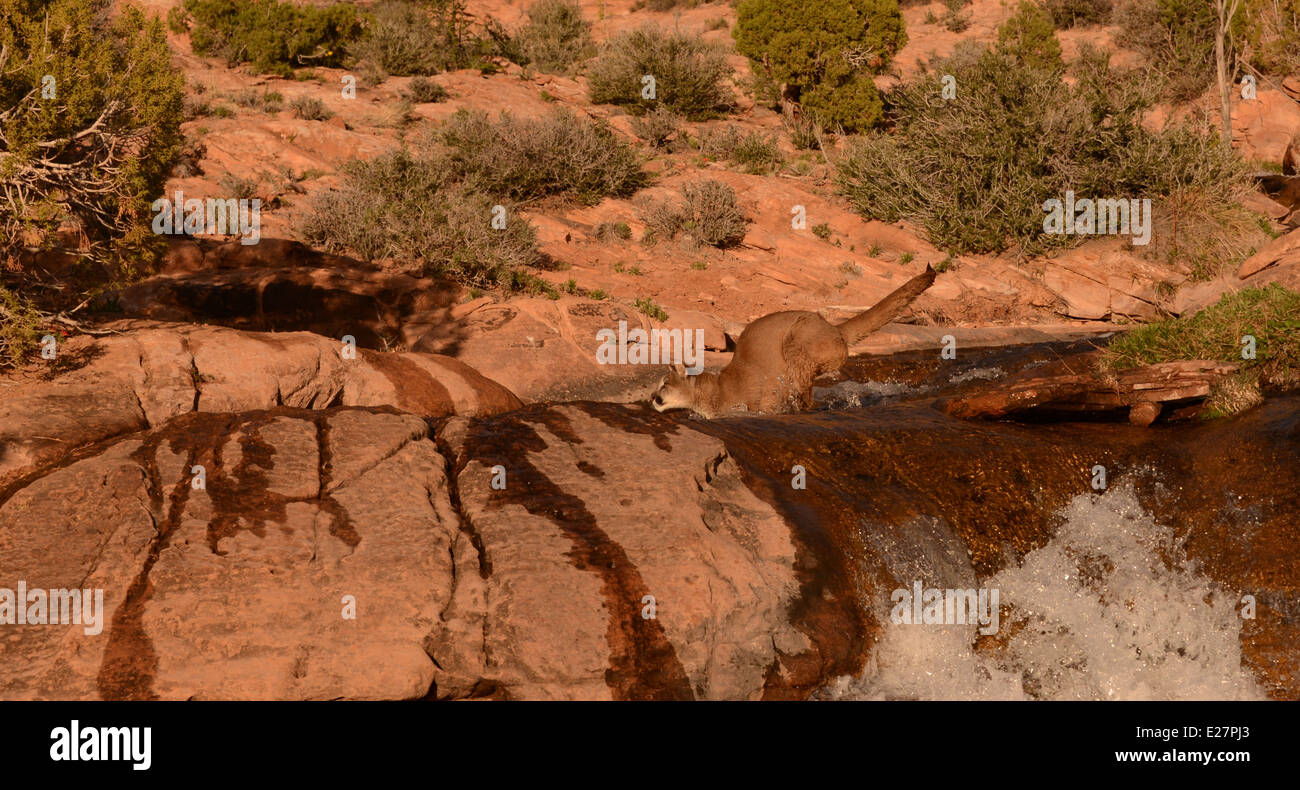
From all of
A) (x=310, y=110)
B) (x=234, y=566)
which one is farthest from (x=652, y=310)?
(x=310, y=110)

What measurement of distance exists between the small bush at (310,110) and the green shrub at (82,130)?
34.3 feet

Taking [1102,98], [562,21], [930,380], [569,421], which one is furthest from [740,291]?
[562,21]

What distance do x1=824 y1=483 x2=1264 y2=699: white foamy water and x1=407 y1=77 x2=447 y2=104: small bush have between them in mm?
18049

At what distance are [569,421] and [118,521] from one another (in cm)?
312

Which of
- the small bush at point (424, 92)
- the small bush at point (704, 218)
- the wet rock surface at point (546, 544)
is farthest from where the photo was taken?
the small bush at point (424, 92)

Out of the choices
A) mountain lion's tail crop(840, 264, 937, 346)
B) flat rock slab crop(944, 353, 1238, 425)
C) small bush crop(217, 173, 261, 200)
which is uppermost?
small bush crop(217, 173, 261, 200)

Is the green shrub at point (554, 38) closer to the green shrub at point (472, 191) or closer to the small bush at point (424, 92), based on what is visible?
the small bush at point (424, 92)

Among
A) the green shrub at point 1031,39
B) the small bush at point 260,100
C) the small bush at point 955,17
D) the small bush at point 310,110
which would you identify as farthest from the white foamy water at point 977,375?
the small bush at point 955,17

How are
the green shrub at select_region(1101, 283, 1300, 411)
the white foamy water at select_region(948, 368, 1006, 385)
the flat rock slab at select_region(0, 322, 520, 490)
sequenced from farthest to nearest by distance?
the white foamy water at select_region(948, 368, 1006, 385) < the green shrub at select_region(1101, 283, 1300, 411) < the flat rock slab at select_region(0, 322, 520, 490)

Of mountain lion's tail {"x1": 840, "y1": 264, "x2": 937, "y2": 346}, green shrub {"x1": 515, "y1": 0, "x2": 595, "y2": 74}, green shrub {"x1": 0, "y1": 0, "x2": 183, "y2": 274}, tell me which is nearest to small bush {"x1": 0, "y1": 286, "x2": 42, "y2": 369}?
green shrub {"x1": 0, "y1": 0, "x2": 183, "y2": 274}

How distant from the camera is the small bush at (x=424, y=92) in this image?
21.8 m

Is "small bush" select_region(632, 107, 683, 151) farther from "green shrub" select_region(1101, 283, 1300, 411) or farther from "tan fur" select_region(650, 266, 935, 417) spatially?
"green shrub" select_region(1101, 283, 1300, 411)

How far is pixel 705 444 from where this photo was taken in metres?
7.41

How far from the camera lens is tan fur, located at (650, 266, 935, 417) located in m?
10.3
